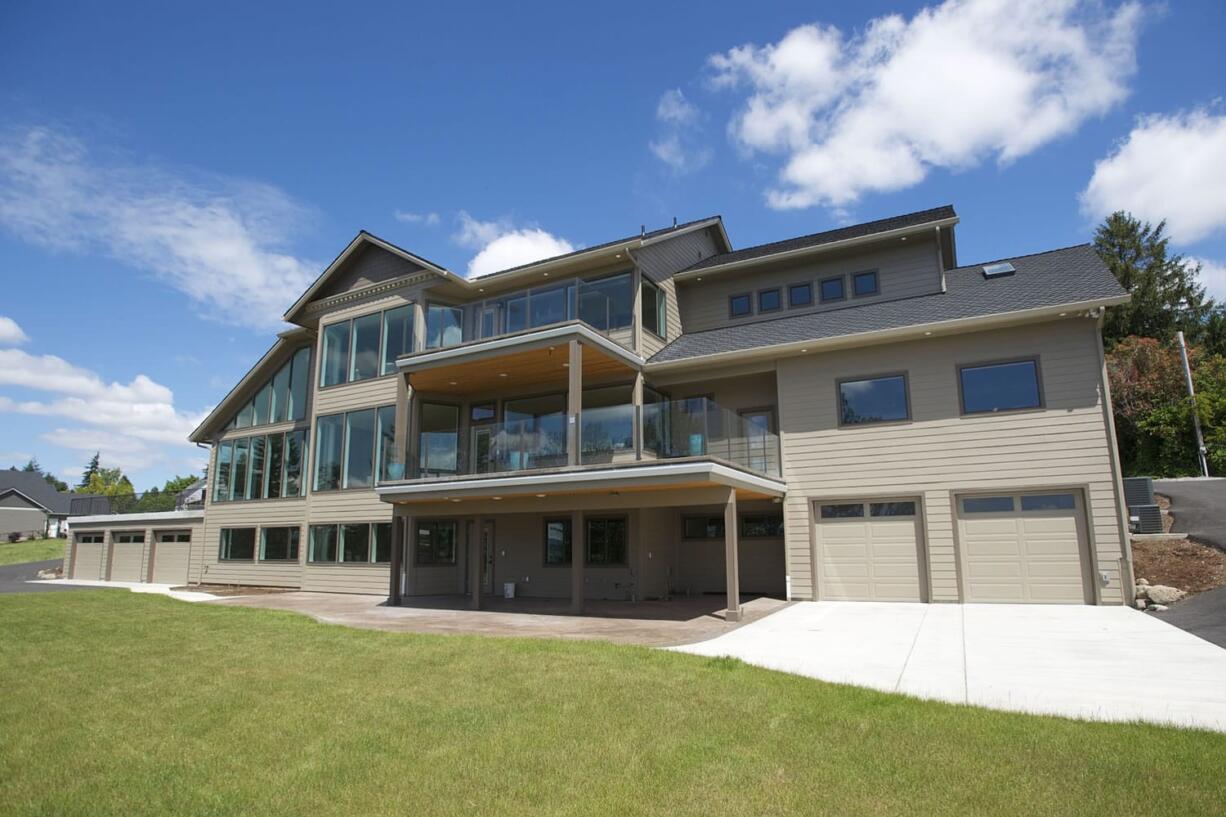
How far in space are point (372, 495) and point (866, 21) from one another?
52.9 feet

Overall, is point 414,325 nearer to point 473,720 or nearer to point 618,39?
point 618,39

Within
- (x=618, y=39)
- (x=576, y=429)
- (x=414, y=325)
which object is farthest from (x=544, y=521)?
(x=618, y=39)

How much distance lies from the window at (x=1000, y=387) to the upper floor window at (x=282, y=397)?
749 inches

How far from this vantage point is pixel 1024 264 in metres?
17.2

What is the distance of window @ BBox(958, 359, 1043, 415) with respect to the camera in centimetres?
1429

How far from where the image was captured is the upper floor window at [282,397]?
23484 mm

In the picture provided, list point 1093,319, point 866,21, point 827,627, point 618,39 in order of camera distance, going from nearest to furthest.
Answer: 1. point 827,627
2. point 866,21
3. point 1093,319
4. point 618,39

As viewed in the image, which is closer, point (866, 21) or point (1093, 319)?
point (866, 21)

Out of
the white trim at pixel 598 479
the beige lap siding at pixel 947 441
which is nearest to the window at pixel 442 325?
the white trim at pixel 598 479

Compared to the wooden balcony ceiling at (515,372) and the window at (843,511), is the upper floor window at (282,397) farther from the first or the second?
the window at (843,511)

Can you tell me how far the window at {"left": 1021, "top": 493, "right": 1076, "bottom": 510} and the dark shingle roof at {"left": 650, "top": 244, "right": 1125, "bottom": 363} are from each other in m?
3.66

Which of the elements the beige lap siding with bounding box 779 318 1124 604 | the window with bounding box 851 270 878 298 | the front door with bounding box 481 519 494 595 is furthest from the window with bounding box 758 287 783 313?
the front door with bounding box 481 519 494 595

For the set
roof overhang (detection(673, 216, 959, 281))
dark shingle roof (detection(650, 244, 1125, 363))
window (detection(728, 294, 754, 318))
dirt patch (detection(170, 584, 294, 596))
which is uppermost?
roof overhang (detection(673, 216, 959, 281))

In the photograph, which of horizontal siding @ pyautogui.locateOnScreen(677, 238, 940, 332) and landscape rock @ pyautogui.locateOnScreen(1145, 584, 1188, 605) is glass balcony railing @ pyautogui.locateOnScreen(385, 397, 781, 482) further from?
landscape rock @ pyautogui.locateOnScreen(1145, 584, 1188, 605)
